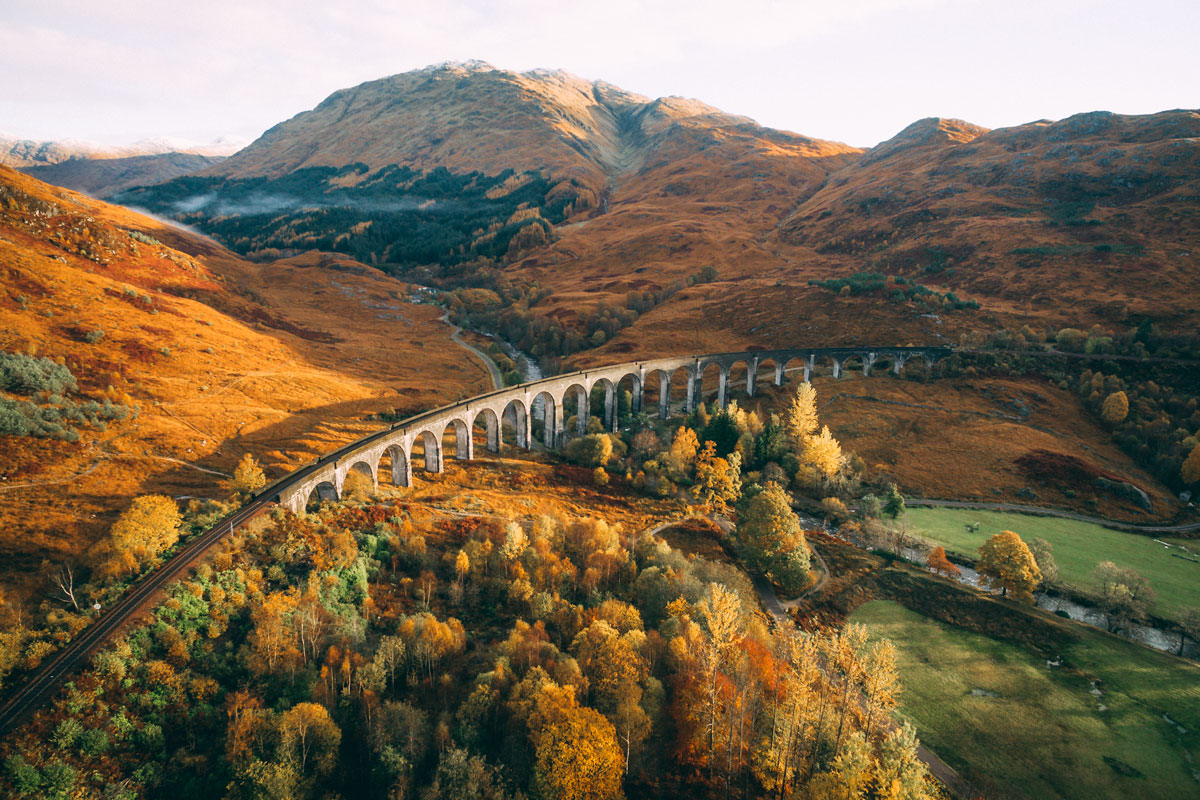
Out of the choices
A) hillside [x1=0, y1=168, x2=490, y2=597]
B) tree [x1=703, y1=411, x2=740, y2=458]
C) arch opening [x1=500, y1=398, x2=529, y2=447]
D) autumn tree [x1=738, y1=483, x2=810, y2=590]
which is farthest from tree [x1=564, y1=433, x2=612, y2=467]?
hillside [x1=0, y1=168, x2=490, y2=597]

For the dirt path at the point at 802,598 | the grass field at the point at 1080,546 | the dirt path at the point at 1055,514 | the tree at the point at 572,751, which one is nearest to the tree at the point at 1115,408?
the dirt path at the point at 1055,514

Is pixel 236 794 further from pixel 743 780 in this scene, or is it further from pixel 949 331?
pixel 949 331

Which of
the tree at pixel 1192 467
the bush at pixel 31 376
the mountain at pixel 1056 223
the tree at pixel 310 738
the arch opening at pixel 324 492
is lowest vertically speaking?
the tree at pixel 1192 467

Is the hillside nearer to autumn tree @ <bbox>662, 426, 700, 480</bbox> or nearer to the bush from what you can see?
the bush

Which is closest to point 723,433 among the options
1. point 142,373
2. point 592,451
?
point 592,451

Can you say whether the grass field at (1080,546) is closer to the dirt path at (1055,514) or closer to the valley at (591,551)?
the valley at (591,551)

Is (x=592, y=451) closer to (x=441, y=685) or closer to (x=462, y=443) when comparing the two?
(x=462, y=443)
